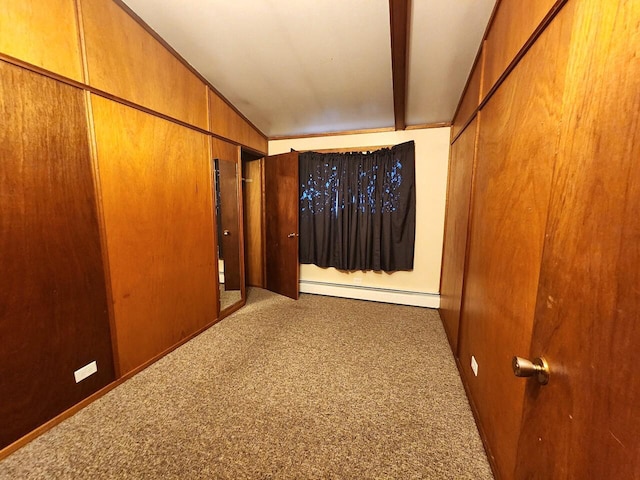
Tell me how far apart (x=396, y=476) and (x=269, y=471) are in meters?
0.61

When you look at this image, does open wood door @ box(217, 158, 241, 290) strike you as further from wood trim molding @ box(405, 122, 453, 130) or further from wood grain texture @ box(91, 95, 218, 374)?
wood trim molding @ box(405, 122, 453, 130)

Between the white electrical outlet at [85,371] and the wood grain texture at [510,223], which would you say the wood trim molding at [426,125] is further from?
the white electrical outlet at [85,371]

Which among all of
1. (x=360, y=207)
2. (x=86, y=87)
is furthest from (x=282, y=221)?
(x=86, y=87)

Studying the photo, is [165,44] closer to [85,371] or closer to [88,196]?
[88,196]

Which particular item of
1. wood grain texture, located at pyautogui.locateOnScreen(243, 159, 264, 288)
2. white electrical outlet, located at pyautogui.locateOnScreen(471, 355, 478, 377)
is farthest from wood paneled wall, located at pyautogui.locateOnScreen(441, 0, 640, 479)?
wood grain texture, located at pyautogui.locateOnScreen(243, 159, 264, 288)

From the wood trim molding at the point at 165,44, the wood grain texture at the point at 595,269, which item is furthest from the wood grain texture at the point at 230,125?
the wood grain texture at the point at 595,269

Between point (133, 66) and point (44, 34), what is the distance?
48 cm

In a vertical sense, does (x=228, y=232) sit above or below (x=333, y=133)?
below

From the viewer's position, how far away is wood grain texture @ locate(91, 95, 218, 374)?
5.57ft

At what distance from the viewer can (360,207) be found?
319cm

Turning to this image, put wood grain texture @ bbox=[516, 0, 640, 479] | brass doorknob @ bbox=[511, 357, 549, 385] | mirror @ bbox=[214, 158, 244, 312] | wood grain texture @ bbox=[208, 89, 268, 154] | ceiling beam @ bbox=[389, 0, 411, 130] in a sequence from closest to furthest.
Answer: wood grain texture @ bbox=[516, 0, 640, 479] → brass doorknob @ bbox=[511, 357, 549, 385] → ceiling beam @ bbox=[389, 0, 411, 130] → wood grain texture @ bbox=[208, 89, 268, 154] → mirror @ bbox=[214, 158, 244, 312]

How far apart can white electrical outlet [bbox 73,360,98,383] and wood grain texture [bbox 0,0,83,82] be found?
1.72 meters

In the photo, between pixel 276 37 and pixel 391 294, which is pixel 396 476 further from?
pixel 276 37

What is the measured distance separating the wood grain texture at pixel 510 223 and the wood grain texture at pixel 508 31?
0.09 metres
